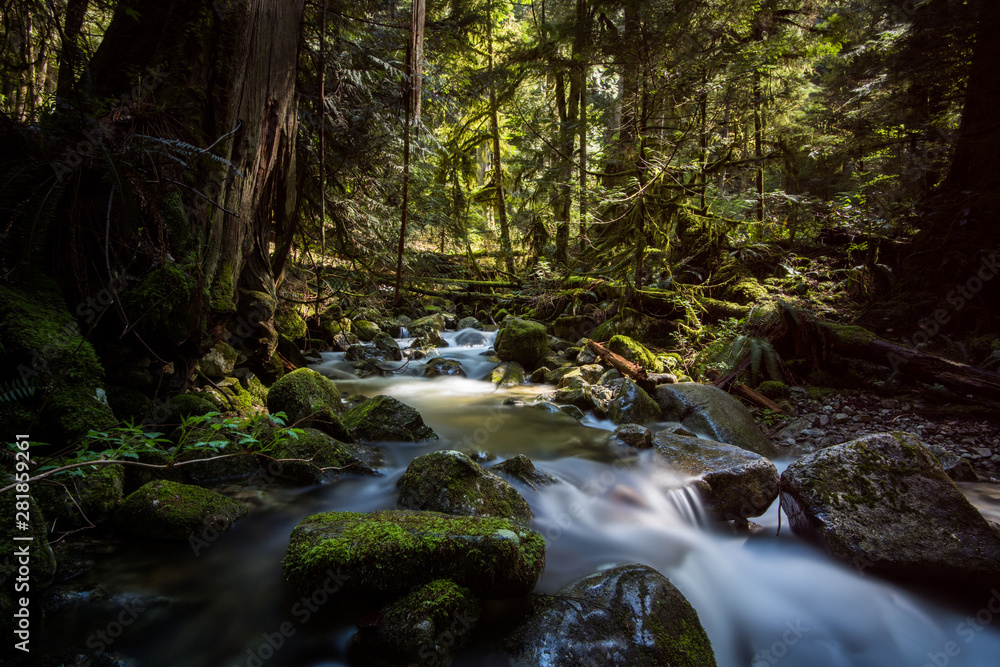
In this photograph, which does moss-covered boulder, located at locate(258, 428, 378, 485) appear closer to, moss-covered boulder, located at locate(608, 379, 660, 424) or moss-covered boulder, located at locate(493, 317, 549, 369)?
moss-covered boulder, located at locate(608, 379, 660, 424)

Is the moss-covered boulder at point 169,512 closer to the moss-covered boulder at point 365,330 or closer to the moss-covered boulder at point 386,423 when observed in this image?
the moss-covered boulder at point 386,423

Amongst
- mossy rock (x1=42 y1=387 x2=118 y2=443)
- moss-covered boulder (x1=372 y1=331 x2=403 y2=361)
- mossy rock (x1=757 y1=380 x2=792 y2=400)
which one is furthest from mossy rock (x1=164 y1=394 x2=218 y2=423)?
mossy rock (x1=757 y1=380 x2=792 y2=400)

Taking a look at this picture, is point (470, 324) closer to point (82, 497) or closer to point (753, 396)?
point (753, 396)

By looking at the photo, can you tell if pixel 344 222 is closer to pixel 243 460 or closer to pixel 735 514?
pixel 243 460

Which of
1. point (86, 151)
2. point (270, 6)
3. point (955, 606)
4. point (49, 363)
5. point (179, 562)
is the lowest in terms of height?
point (955, 606)

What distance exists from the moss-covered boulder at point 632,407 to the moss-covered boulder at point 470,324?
615cm

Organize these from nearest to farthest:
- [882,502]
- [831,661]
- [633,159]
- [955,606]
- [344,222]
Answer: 1. [831,661]
2. [955,606]
3. [882,502]
4. [344,222]
5. [633,159]

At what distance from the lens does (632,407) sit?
6.09 metres

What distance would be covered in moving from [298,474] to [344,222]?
→ 4.52m

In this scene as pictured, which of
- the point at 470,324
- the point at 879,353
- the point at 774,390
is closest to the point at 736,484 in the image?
the point at 774,390

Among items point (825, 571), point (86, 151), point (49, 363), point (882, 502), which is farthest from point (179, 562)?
point (882, 502)

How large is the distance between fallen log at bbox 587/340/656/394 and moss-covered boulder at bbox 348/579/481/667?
4964 mm

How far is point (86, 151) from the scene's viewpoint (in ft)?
8.99

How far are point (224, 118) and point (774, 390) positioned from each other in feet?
24.9
